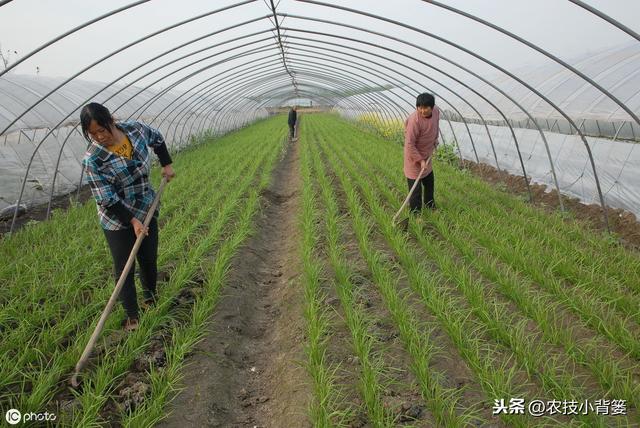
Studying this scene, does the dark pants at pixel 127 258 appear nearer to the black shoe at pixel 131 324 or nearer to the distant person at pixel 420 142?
the black shoe at pixel 131 324

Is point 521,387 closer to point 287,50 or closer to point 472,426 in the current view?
point 472,426

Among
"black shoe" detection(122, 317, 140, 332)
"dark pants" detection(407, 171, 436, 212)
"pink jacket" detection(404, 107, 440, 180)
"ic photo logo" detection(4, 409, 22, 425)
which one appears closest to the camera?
"ic photo logo" detection(4, 409, 22, 425)

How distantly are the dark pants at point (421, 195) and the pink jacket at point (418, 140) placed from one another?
0.42 ft

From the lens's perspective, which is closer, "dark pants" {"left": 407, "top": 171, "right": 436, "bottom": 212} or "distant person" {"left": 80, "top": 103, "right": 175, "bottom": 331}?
"distant person" {"left": 80, "top": 103, "right": 175, "bottom": 331}

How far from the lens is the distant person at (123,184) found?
7.62 feet

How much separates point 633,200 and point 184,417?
17.2 feet

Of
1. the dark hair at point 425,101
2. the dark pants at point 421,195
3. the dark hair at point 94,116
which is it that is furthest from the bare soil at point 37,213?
the dark hair at point 425,101

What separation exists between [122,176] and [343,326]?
5.57 feet

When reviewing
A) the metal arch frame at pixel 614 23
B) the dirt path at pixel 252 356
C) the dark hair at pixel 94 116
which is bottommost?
the dirt path at pixel 252 356

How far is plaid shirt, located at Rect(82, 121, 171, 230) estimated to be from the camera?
7.74ft

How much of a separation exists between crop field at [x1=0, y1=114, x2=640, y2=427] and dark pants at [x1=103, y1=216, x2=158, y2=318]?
0.46 ft

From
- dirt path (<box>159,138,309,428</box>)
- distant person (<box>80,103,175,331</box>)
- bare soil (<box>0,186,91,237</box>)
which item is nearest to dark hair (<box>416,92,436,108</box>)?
dirt path (<box>159,138,309,428</box>)

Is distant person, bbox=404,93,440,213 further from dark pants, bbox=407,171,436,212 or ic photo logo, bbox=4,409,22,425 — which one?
ic photo logo, bbox=4,409,22,425

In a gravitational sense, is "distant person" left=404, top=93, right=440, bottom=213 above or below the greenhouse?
above
